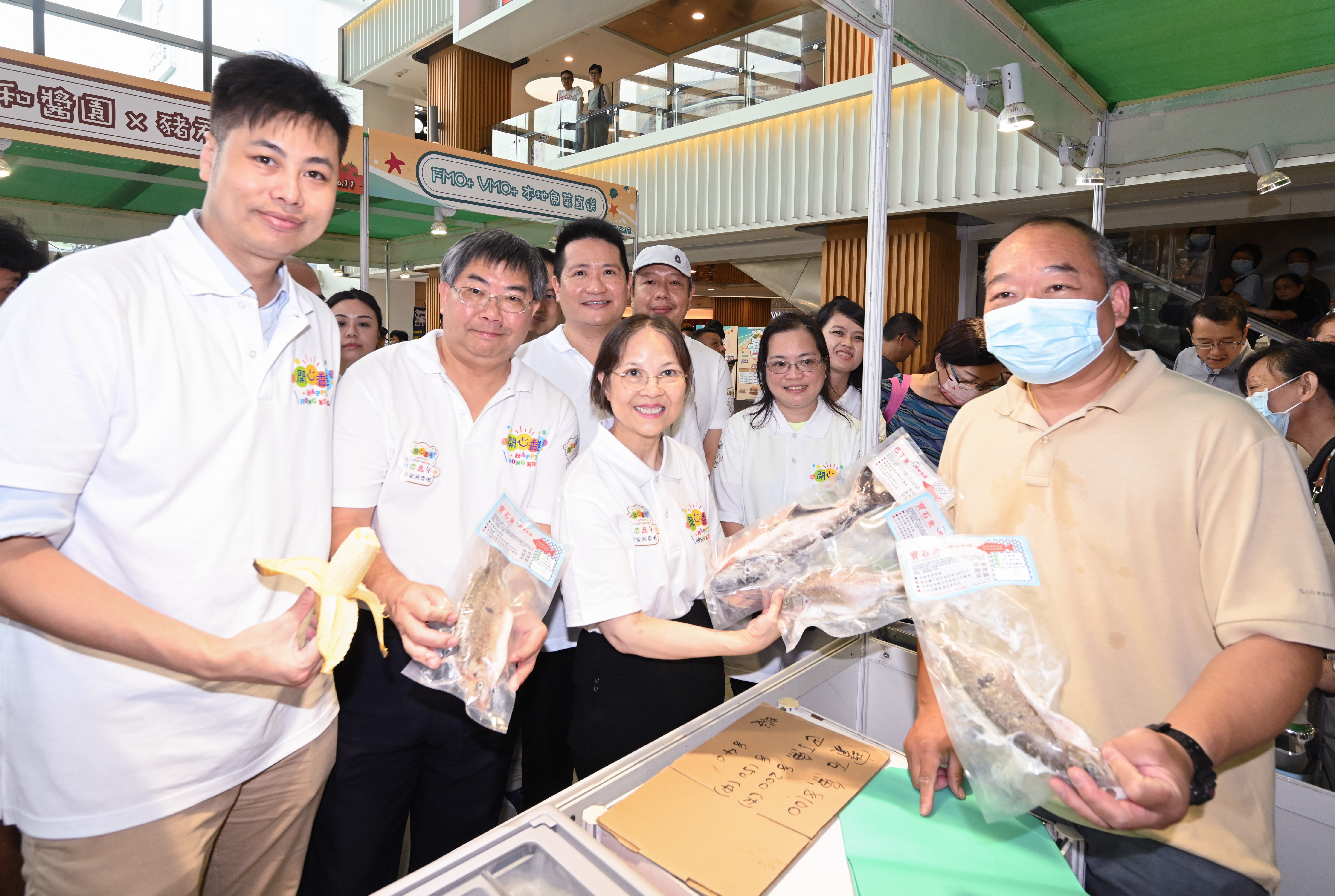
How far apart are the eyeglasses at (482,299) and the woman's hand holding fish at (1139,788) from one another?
141cm

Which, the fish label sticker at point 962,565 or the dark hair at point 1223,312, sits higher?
the dark hair at point 1223,312

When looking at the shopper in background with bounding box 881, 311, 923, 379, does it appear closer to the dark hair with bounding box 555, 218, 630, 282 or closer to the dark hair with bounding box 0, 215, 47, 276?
the dark hair with bounding box 555, 218, 630, 282

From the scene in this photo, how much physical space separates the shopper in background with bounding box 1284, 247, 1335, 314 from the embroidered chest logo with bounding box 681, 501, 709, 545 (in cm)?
724

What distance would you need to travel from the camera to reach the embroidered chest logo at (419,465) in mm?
1588

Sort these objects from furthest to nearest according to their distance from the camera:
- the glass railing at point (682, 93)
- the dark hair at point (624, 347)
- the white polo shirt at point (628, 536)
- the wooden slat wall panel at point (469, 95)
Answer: the wooden slat wall panel at point (469, 95)
the glass railing at point (682, 93)
the dark hair at point (624, 347)
the white polo shirt at point (628, 536)

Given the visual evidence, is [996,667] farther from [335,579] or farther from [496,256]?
[496,256]

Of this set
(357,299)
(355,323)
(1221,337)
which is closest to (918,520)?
(355,323)

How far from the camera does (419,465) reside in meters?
1.60

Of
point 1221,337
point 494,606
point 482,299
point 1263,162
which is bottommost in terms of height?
point 494,606

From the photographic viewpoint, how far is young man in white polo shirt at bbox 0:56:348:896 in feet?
3.15

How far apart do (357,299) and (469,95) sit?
1059cm

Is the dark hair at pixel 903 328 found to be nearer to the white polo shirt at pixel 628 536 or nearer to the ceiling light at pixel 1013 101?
the ceiling light at pixel 1013 101

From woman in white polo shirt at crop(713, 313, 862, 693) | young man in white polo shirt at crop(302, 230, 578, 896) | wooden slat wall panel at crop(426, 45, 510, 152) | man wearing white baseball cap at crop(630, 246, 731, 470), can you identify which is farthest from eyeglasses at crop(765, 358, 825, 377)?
wooden slat wall panel at crop(426, 45, 510, 152)

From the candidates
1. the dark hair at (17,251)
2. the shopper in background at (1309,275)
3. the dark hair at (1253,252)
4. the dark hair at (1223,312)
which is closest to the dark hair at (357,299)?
the dark hair at (17,251)
